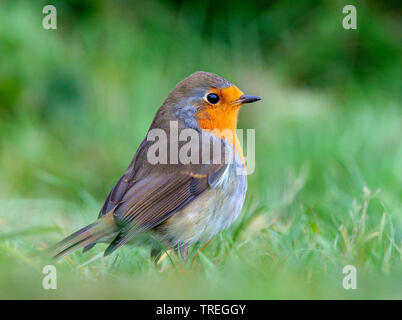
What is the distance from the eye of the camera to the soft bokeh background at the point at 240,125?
3.28 metres

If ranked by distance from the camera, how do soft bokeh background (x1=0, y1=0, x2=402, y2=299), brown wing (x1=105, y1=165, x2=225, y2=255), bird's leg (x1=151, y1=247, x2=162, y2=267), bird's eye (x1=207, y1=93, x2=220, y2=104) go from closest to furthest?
soft bokeh background (x1=0, y1=0, x2=402, y2=299) < brown wing (x1=105, y1=165, x2=225, y2=255) < bird's leg (x1=151, y1=247, x2=162, y2=267) < bird's eye (x1=207, y1=93, x2=220, y2=104)

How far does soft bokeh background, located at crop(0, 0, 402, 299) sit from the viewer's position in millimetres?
3275

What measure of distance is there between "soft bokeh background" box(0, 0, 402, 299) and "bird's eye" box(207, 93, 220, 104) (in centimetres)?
65

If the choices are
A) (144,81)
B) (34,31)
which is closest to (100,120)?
(144,81)

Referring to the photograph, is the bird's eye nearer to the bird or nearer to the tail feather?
the bird

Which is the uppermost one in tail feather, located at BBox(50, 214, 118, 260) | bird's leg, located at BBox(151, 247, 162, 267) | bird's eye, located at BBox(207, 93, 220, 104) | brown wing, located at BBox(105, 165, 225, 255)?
bird's eye, located at BBox(207, 93, 220, 104)

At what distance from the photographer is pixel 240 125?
6414 millimetres

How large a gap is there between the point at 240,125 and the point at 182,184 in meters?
2.78

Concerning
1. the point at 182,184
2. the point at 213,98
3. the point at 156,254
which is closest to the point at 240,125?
the point at 213,98

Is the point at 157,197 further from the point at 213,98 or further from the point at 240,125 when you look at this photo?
the point at 240,125

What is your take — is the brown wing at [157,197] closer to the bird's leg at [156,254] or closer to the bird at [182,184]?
the bird at [182,184]

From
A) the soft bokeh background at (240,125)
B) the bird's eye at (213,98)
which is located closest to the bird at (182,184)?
the bird's eye at (213,98)

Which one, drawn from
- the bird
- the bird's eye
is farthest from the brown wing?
the bird's eye

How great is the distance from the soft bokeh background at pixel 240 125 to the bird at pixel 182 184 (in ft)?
0.48
